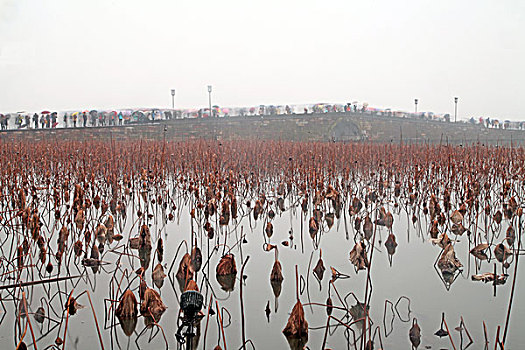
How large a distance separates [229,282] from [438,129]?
36.4 meters

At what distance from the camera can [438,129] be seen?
36.9m

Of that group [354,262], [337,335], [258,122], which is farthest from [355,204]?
[258,122]

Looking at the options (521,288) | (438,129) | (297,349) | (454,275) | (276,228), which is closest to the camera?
(297,349)

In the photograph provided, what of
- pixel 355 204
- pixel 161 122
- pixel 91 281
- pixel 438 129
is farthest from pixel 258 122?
pixel 91 281

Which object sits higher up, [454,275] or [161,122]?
[161,122]

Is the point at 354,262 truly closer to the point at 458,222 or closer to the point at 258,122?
the point at 458,222

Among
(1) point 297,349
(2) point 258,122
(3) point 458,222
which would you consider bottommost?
(1) point 297,349

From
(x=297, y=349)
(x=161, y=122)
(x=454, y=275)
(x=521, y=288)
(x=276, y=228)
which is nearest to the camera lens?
(x=297, y=349)

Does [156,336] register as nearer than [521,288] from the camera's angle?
Yes

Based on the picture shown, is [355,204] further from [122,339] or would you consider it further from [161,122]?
[161,122]

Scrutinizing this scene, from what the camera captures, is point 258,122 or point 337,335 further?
point 258,122

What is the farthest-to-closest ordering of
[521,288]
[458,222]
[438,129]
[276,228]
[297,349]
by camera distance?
[438,129]
[276,228]
[458,222]
[521,288]
[297,349]

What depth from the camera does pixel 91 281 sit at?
3541 millimetres

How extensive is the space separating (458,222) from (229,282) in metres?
2.52
